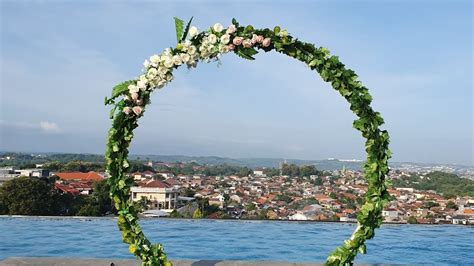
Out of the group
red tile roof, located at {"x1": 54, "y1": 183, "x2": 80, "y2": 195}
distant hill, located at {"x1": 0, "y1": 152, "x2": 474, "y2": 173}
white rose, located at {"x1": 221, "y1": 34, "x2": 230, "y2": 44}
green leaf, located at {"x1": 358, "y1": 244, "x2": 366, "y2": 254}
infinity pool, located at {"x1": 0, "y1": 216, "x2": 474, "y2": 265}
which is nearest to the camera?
white rose, located at {"x1": 221, "y1": 34, "x2": 230, "y2": 44}

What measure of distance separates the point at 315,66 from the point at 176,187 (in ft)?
59.8

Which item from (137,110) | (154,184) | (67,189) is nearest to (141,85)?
(137,110)

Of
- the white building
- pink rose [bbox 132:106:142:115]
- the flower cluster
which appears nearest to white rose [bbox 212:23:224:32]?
the flower cluster

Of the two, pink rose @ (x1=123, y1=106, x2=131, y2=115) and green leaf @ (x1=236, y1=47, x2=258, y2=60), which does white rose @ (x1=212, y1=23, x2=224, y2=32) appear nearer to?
green leaf @ (x1=236, y1=47, x2=258, y2=60)

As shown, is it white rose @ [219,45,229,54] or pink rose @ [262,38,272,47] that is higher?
pink rose @ [262,38,272,47]

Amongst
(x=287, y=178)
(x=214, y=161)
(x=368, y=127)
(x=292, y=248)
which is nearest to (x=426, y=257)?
(x=292, y=248)

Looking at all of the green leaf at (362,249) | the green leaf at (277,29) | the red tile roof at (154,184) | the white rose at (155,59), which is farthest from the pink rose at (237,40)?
the red tile roof at (154,184)

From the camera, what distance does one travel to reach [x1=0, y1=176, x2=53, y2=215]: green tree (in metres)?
15.8

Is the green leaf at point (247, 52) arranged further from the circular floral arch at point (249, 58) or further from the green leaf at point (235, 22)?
the green leaf at point (235, 22)

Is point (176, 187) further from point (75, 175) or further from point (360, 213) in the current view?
point (360, 213)

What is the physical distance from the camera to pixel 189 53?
3.21m

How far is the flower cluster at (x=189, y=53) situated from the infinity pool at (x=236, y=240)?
627 centimetres

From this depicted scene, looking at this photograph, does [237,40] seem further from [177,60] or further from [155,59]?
[155,59]

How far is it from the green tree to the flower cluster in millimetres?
13983
